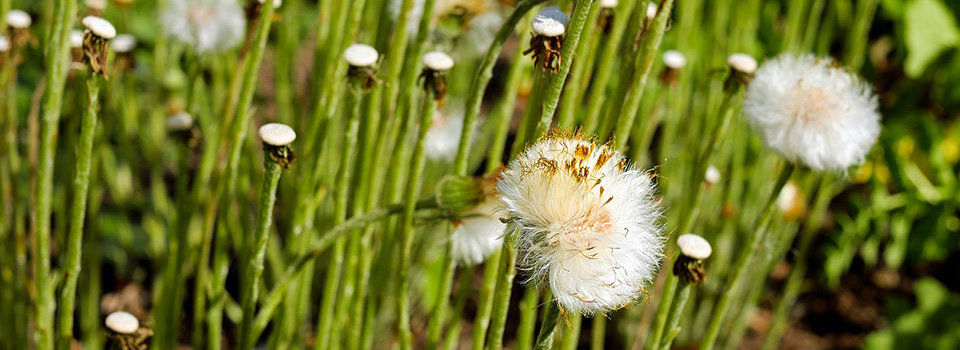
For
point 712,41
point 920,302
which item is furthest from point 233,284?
point 920,302

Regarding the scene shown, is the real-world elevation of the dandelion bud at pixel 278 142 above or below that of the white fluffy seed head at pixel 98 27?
below

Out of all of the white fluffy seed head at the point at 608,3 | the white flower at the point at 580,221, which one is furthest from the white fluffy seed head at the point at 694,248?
the white fluffy seed head at the point at 608,3

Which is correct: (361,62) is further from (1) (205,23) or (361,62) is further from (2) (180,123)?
(1) (205,23)

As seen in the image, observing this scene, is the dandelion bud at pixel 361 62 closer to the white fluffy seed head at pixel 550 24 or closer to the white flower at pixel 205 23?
the white fluffy seed head at pixel 550 24

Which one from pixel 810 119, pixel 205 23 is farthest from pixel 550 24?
pixel 205 23

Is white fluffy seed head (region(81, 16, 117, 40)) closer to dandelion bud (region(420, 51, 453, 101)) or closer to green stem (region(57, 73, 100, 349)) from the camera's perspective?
green stem (region(57, 73, 100, 349))

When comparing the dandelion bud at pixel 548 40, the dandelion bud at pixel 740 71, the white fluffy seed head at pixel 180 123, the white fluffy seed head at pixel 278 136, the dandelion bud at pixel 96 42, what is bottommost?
the white fluffy seed head at pixel 180 123

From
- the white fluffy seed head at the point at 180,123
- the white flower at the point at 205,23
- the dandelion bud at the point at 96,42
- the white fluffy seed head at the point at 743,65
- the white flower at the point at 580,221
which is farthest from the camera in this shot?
the white flower at the point at 205,23
